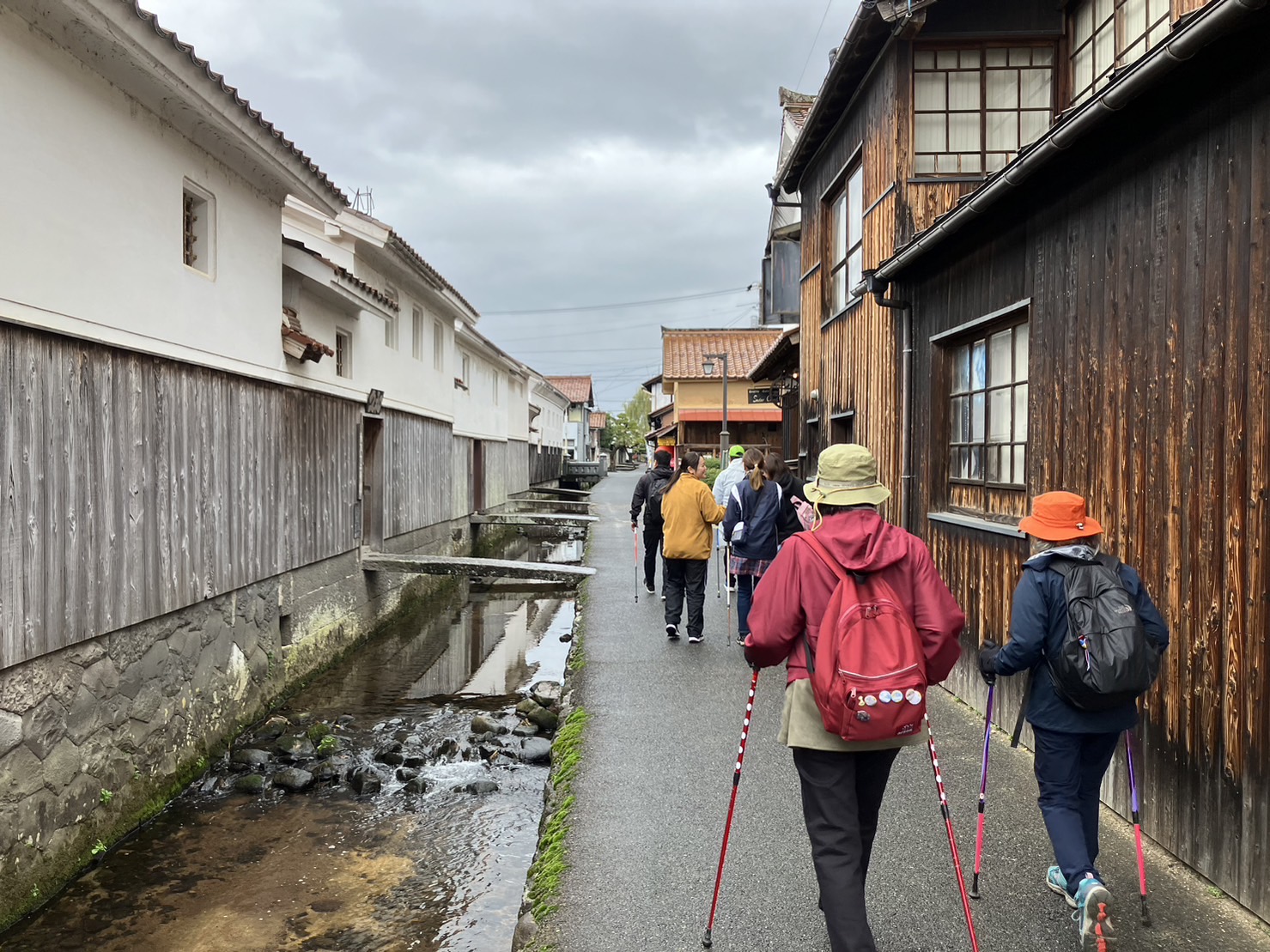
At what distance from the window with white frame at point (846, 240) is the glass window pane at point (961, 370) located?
250 cm

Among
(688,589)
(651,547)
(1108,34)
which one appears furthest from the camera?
(651,547)

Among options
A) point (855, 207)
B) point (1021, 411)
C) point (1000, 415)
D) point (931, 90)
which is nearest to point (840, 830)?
point (1021, 411)

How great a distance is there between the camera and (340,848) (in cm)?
618

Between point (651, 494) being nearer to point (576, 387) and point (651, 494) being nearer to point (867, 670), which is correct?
point (867, 670)

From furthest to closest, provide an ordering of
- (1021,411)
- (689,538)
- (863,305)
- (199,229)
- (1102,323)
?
(863,305) < (689,538) < (199,229) < (1021,411) < (1102,323)

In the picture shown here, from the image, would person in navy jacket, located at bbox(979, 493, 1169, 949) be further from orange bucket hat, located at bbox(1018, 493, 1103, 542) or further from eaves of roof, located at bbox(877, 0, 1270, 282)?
eaves of roof, located at bbox(877, 0, 1270, 282)

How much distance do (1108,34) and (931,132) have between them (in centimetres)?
154

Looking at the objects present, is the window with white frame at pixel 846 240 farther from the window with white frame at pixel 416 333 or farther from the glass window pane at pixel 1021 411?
the window with white frame at pixel 416 333

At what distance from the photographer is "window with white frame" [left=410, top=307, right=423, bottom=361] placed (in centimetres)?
1630

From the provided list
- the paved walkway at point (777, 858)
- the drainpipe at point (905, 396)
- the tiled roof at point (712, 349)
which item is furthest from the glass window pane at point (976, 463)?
the tiled roof at point (712, 349)

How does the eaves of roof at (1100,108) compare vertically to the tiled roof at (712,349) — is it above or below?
below

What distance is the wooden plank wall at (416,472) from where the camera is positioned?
47.5 feet

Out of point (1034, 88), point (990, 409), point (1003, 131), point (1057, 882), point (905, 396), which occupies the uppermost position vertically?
point (1034, 88)

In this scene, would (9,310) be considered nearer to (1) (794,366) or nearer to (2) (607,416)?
(1) (794,366)
